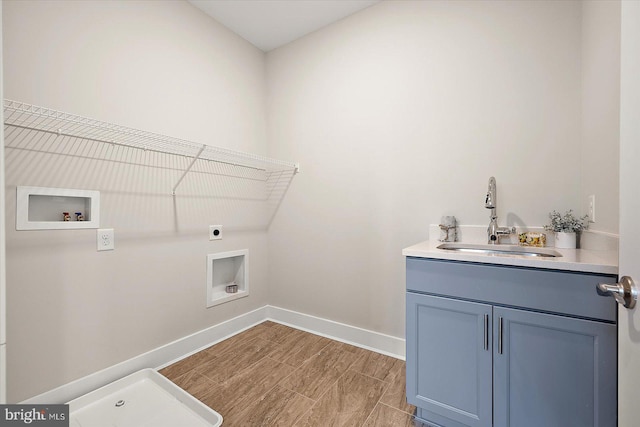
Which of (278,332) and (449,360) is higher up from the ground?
(449,360)

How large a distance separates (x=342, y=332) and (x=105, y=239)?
1.75m

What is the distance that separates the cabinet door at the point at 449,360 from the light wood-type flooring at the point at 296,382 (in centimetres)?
18

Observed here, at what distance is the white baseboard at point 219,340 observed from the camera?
4.95 feet

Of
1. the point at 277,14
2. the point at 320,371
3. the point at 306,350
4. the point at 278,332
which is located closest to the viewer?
the point at 320,371

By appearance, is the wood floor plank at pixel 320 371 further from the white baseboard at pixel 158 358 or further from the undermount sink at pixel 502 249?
the undermount sink at pixel 502 249

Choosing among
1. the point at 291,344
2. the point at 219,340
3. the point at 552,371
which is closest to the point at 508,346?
→ the point at 552,371

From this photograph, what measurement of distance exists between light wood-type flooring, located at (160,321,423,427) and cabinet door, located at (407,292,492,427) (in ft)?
0.60

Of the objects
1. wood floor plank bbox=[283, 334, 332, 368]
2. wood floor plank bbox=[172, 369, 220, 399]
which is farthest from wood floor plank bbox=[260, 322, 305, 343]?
wood floor plank bbox=[172, 369, 220, 399]

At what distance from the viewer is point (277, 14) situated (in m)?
Result: 2.20

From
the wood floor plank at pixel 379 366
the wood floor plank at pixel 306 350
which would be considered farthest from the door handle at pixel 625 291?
the wood floor plank at pixel 306 350

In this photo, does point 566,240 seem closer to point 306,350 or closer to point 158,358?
point 306,350

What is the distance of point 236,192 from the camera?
243cm

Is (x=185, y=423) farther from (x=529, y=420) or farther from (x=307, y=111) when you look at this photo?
(x=307, y=111)

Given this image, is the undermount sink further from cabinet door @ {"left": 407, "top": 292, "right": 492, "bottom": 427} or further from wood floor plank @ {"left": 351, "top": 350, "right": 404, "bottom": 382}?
wood floor plank @ {"left": 351, "top": 350, "right": 404, "bottom": 382}
